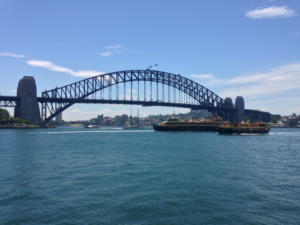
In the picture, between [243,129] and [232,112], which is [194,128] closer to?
[243,129]

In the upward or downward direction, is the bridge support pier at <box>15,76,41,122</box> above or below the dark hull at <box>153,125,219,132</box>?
above

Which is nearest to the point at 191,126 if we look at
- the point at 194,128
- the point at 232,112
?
the point at 194,128

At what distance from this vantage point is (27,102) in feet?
366

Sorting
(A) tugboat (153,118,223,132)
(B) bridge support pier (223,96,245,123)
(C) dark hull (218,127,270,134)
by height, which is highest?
(B) bridge support pier (223,96,245,123)

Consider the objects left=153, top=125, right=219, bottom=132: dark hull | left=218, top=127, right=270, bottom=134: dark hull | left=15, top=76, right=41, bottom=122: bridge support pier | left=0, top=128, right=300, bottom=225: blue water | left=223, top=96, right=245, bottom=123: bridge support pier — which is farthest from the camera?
left=223, top=96, right=245, bottom=123: bridge support pier

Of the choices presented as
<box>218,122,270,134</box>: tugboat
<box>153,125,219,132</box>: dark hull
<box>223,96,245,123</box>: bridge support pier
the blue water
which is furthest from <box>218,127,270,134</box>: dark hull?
<box>223,96,245,123</box>: bridge support pier

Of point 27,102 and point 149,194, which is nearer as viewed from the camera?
point 149,194

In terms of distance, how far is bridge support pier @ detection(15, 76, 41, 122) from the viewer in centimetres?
11025

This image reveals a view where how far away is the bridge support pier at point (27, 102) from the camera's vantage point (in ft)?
362

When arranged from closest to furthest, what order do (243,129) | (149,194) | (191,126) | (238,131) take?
(149,194) → (238,131) → (243,129) → (191,126)

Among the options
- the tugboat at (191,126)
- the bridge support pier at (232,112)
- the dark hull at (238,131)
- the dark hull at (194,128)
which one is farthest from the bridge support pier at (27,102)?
the bridge support pier at (232,112)

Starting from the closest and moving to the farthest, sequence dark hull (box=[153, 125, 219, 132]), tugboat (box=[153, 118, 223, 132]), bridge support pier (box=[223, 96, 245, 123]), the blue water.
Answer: the blue water → dark hull (box=[153, 125, 219, 132]) → tugboat (box=[153, 118, 223, 132]) → bridge support pier (box=[223, 96, 245, 123])

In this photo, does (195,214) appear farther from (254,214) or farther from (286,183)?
(286,183)

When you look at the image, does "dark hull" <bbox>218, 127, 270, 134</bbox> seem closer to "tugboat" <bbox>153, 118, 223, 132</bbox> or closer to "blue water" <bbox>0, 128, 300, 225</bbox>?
"tugboat" <bbox>153, 118, 223, 132</bbox>
